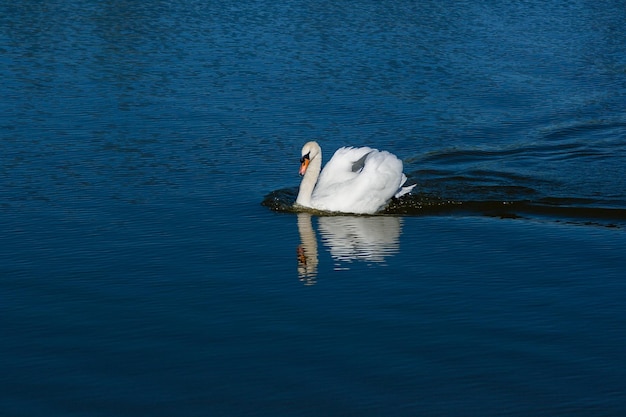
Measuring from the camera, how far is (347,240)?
12750mm

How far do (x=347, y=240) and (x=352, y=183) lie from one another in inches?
54.8

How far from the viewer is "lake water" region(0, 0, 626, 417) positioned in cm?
885

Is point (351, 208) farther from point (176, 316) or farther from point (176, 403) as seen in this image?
Result: point (176, 403)

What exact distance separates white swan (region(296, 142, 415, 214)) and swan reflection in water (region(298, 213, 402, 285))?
170 mm

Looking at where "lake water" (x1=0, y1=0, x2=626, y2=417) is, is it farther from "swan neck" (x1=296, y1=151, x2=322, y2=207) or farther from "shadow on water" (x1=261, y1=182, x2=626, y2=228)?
"swan neck" (x1=296, y1=151, x2=322, y2=207)

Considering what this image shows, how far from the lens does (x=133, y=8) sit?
26.1 meters

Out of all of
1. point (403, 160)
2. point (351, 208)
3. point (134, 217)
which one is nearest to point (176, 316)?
point (134, 217)

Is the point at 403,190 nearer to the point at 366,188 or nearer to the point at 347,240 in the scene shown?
the point at 366,188

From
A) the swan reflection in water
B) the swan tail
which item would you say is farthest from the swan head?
the swan tail

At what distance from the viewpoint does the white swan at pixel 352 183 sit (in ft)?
45.6

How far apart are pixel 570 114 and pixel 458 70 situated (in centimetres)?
344

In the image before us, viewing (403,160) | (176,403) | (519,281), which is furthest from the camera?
(403,160)

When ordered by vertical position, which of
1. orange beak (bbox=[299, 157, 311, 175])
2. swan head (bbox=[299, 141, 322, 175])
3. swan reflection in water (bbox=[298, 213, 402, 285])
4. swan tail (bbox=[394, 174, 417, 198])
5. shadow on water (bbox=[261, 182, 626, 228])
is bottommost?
swan reflection in water (bbox=[298, 213, 402, 285])

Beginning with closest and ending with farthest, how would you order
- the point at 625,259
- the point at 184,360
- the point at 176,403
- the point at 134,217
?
1. the point at 176,403
2. the point at 184,360
3. the point at 625,259
4. the point at 134,217
